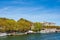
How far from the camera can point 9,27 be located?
3287 inches

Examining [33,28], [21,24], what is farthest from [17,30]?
[33,28]

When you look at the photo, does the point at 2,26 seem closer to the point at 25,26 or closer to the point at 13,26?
the point at 13,26

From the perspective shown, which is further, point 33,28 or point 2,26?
point 33,28

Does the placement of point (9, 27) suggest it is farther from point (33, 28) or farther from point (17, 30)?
point (33, 28)

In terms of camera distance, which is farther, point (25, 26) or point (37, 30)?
point (37, 30)

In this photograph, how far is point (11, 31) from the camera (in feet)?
281

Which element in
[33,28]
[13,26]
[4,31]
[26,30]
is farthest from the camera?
[33,28]

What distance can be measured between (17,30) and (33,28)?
746 inches

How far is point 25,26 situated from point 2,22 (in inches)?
520

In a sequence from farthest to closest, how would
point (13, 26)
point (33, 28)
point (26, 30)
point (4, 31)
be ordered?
point (33, 28) < point (26, 30) < point (13, 26) < point (4, 31)

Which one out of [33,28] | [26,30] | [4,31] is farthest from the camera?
[33,28]

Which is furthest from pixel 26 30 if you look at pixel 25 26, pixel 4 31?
pixel 4 31

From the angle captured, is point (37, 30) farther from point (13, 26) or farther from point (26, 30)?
point (13, 26)

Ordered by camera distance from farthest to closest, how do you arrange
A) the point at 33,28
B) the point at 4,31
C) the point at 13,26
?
1. the point at 33,28
2. the point at 13,26
3. the point at 4,31
